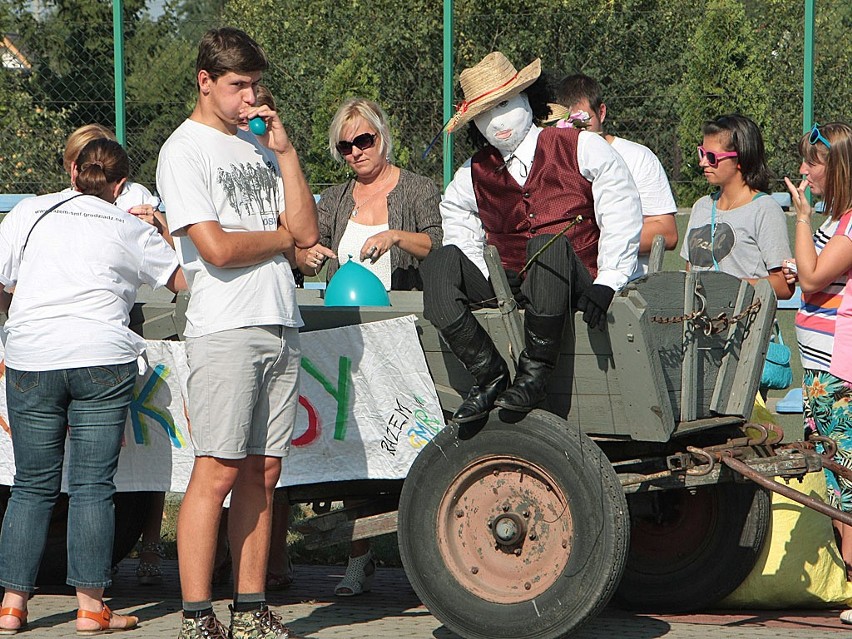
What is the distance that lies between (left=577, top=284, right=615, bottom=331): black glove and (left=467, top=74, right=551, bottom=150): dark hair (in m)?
0.81

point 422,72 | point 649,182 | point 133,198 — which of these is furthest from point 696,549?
point 422,72

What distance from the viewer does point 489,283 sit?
4.38 metres

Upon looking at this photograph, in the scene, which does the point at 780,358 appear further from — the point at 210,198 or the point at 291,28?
the point at 291,28

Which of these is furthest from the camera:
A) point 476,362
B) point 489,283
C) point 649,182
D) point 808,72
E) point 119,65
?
point 119,65

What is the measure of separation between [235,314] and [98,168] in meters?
1.00

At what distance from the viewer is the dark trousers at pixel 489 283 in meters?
4.04

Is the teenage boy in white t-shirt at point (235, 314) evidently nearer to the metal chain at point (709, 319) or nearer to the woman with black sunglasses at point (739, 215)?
the metal chain at point (709, 319)

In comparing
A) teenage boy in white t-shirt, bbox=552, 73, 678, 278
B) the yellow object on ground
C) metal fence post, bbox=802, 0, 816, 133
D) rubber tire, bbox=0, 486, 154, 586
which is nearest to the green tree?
metal fence post, bbox=802, 0, 816, 133

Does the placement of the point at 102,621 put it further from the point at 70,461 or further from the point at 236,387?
the point at 236,387

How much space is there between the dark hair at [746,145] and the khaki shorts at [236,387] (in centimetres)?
247

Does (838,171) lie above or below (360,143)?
below

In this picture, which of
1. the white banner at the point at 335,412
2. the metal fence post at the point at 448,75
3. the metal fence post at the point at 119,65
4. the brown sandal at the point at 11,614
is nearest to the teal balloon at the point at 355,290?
the white banner at the point at 335,412

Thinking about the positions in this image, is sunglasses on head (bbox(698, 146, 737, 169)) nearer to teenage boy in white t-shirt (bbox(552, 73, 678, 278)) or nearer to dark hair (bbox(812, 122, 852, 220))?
teenage boy in white t-shirt (bbox(552, 73, 678, 278))

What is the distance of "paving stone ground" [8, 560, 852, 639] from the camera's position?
15.1ft
